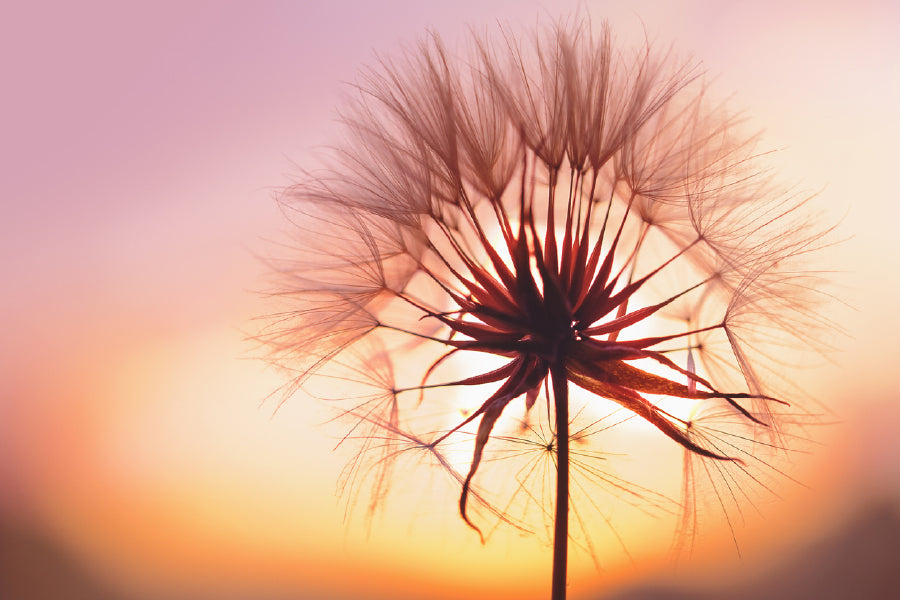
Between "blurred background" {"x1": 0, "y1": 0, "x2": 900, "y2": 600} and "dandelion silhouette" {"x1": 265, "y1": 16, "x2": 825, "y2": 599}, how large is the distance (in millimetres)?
125

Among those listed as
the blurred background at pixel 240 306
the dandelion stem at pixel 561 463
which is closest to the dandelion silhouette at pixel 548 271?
the dandelion stem at pixel 561 463

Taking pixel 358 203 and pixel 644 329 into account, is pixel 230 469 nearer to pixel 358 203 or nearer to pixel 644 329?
pixel 358 203

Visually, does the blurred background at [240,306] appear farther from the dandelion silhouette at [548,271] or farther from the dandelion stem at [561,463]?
the dandelion stem at [561,463]

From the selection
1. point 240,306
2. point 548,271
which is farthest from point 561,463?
point 240,306

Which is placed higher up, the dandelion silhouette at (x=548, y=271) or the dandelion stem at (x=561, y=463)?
the dandelion silhouette at (x=548, y=271)

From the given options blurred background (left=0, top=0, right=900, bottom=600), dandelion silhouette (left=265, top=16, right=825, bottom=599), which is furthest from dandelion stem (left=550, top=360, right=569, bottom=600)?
blurred background (left=0, top=0, right=900, bottom=600)

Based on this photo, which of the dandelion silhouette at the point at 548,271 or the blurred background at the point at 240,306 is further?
the blurred background at the point at 240,306

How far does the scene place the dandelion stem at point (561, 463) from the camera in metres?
0.96

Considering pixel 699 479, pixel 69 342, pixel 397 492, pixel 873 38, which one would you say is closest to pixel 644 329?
pixel 699 479

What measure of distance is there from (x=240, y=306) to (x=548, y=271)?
564mm

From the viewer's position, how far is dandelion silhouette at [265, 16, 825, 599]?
38.7 inches

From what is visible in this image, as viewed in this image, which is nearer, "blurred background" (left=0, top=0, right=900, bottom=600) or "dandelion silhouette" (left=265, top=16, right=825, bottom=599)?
"dandelion silhouette" (left=265, top=16, right=825, bottom=599)

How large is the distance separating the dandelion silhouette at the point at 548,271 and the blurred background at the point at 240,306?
125 millimetres

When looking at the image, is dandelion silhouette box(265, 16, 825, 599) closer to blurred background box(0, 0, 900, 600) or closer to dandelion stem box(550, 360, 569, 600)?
dandelion stem box(550, 360, 569, 600)
